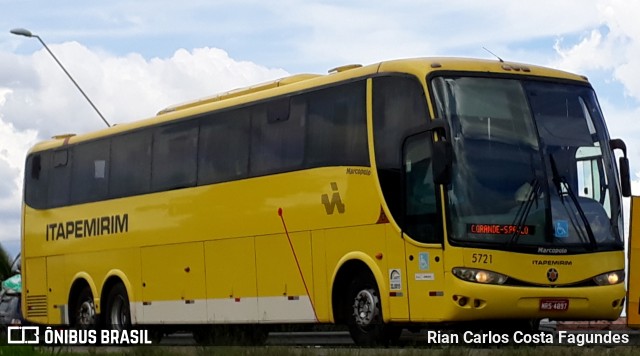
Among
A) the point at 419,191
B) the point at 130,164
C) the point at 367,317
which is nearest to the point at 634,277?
the point at 419,191

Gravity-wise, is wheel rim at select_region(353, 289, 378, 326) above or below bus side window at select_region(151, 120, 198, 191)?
below

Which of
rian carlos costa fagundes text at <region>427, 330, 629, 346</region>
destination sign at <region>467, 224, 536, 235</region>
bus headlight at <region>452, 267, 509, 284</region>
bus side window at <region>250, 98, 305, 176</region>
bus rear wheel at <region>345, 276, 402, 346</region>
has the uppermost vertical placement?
bus side window at <region>250, 98, 305, 176</region>

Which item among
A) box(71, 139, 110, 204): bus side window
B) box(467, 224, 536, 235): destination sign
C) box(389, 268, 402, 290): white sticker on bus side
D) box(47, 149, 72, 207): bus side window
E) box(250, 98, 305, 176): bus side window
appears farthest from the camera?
box(47, 149, 72, 207): bus side window

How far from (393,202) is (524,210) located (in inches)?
64.9

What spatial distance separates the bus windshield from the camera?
17328mm

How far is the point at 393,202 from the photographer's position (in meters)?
18.0

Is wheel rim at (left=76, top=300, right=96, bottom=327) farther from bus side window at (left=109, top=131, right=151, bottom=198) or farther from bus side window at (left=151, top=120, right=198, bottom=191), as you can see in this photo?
bus side window at (left=151, top=120, right=198, bottom=191)

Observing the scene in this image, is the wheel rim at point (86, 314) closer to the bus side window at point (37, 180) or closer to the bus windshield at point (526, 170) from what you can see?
the bus side window at point (37, 180)

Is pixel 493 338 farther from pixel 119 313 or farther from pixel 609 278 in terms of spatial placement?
pixel 119 313

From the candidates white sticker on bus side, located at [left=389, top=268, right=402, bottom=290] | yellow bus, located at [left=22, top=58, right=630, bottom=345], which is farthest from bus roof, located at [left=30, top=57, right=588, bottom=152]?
white sticker on bus side, located at [left=389, top=268, right=402, bottom=290]

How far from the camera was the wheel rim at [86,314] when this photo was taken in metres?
25.6

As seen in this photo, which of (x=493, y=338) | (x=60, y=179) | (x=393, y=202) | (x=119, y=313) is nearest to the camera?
(x=393, y=202)

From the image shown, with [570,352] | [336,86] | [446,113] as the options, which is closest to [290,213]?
[336,86]

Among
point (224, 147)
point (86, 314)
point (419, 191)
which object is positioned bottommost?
point (86, 314)
